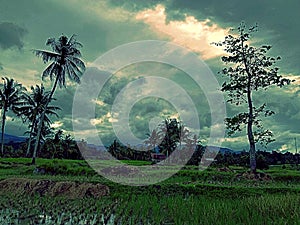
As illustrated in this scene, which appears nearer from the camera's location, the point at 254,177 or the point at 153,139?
the point at 254,177

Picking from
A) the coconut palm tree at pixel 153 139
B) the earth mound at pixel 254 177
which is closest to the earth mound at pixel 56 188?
the earth mound at pixel 254 177

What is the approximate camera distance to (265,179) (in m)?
18.3

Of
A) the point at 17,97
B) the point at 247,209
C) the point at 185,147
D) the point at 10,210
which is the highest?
the point at 17,97

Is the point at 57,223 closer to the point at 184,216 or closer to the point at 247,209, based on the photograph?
the point at 184,216

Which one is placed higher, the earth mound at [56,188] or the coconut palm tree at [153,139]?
the coconut palm tree at [153,139]

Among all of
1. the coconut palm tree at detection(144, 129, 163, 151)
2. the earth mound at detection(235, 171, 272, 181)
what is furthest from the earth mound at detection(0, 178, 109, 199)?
the coconut palm tree at detection(144, 129, 163, 151)

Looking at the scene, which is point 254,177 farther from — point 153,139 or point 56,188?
point 153,139

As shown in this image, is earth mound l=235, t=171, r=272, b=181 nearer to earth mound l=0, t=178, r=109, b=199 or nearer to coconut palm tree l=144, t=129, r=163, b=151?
earth mound l=0, t=178, r=109, b=199

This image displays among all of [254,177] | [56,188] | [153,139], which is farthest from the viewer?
[153,139]

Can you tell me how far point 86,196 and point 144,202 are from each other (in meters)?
2.44

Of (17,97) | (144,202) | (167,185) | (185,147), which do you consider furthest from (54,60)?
(185,147)

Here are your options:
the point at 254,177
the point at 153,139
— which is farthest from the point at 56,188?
the point at 153,139

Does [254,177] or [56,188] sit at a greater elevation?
[254,177]

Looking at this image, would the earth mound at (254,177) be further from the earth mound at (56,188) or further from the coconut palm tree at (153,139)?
the coconut palm tree at (153,139)
